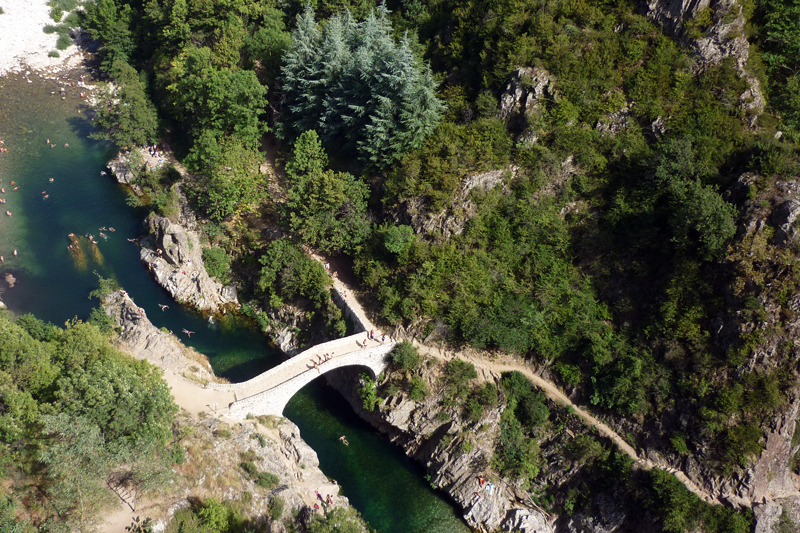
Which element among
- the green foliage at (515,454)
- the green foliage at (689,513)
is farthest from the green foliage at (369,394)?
the green foliage at (689,513)

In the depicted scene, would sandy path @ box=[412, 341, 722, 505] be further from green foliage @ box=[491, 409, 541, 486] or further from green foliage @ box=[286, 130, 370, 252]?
green foliage @ box=[286, 130, 370, 252]

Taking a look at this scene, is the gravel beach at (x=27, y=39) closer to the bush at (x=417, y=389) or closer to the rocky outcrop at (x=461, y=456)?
the rocky outcrop at (x=461, y=456)

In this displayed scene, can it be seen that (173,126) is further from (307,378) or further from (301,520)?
(301,520)

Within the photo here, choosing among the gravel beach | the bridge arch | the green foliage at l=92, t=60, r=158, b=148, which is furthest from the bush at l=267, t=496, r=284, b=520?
the gravel beach

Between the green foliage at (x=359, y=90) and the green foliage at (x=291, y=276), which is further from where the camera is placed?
the green foliage at (x=291, y=276)

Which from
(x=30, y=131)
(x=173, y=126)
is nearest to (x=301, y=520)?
(x=173, y=126)

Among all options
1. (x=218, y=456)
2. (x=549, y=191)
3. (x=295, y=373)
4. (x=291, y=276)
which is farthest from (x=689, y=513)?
(x=291, y=276)
